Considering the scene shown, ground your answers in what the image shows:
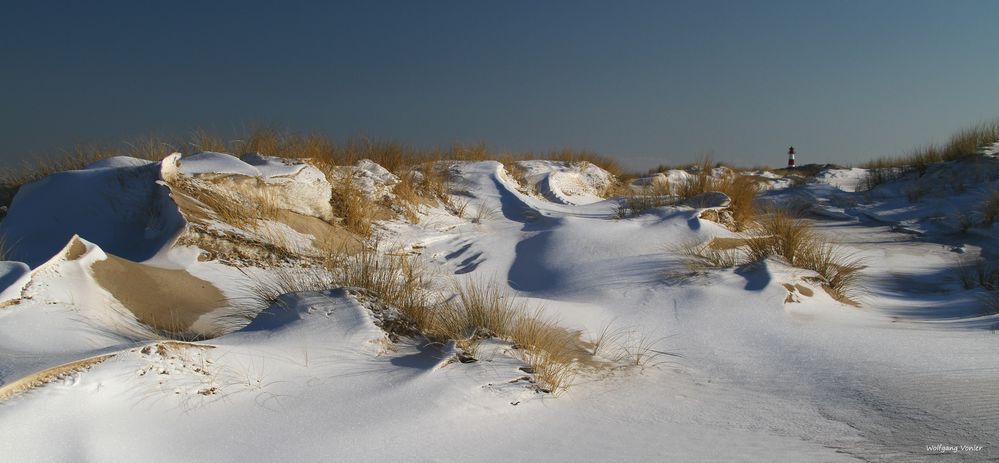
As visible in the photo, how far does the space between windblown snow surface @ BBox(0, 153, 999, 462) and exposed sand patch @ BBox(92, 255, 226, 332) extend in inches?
1.7

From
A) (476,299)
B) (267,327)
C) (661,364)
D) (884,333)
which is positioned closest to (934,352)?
(884,333)

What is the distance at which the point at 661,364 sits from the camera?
272 cm

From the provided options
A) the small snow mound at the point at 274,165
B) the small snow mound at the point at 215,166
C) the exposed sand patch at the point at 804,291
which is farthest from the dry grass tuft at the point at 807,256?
the small snow mound at the point at 215,166

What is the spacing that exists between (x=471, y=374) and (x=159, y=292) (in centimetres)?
175

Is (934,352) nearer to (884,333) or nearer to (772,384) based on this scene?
(884,333)

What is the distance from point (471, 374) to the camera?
7.38ft

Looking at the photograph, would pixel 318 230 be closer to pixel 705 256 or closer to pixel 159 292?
pixel 159 292

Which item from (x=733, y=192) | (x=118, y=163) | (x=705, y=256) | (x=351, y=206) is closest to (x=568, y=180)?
(x=733, y=192)

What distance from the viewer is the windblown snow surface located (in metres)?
1.68

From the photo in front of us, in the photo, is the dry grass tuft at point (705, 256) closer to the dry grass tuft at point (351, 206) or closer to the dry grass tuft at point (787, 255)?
the dry grass tuft at point (787, 255)

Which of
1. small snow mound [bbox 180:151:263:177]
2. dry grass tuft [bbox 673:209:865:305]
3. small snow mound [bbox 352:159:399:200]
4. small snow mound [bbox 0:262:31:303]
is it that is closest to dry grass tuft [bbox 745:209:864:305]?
dry grass tuft [bbox 673:209:865:305]

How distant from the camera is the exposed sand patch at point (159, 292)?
274cm

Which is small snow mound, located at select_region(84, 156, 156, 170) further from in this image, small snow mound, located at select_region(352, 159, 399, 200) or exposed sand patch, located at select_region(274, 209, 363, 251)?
small snow mound, located at select_region(352, 159, 399, 200)

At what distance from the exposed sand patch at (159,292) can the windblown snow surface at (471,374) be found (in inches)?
1.7
